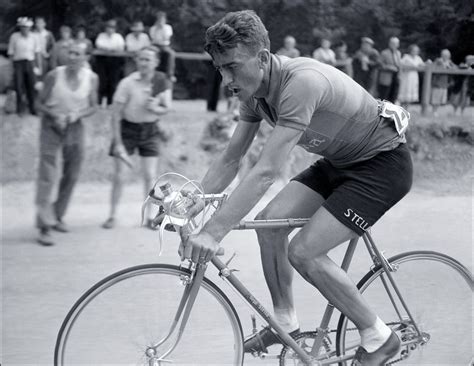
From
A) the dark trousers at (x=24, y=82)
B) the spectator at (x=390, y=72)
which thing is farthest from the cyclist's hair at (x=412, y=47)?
the dark trousers at (x=24, y=82)

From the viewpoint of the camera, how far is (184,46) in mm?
13125

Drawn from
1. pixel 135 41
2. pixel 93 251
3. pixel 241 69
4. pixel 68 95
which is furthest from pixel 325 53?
pixel 241 69

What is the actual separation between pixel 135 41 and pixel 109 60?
0.53m

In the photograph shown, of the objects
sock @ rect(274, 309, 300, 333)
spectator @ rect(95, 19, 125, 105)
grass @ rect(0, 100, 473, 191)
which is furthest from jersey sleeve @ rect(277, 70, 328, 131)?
spectator @ rect(95, 19, 125, 105)

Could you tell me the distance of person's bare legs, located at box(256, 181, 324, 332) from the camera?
3734 mm

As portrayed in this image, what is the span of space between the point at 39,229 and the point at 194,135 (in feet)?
14.3

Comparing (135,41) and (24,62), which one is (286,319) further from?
(135,41)

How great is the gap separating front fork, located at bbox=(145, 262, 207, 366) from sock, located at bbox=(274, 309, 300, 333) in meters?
0.53

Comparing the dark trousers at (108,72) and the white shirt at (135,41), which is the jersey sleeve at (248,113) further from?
the white shirt at (135,41)

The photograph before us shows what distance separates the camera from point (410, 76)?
12109 mm

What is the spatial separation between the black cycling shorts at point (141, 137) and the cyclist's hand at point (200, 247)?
4736mm

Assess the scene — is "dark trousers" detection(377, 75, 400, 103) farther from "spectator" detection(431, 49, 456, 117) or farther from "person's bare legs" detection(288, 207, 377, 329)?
"person's bare legs" detection(288, 207, 377, 329)

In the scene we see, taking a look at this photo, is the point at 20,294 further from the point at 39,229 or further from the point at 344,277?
the point at 344,277

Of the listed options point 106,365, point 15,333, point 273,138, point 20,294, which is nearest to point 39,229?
point 20,294
